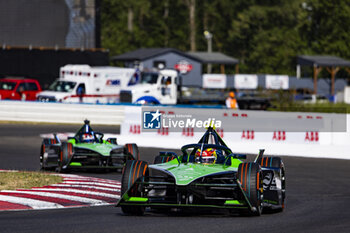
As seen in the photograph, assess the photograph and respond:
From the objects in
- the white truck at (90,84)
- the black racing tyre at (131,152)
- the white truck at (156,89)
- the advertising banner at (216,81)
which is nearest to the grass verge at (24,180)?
the black racing tyre at (131,152)

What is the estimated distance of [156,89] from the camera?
4353cm

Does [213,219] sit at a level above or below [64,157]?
below

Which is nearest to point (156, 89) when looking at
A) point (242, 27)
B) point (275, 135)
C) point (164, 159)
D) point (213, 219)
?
point (275, 135)

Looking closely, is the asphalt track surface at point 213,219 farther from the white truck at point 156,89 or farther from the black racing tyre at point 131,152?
the white truck at point 156,89

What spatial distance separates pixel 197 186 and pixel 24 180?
5.08m

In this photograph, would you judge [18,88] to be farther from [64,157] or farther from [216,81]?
[64,157]

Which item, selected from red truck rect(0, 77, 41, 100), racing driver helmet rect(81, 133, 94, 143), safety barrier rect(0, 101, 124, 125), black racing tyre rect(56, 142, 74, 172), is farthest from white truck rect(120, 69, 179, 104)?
black racing tyre rect(56, 142, 74, 172)

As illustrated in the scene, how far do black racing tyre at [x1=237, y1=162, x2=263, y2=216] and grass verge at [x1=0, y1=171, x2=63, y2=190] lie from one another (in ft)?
14.8

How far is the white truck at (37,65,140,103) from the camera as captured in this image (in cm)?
4284

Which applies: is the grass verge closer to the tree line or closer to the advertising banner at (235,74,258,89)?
the advertising banner at (235,74,258,89)

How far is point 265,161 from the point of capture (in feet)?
43.2

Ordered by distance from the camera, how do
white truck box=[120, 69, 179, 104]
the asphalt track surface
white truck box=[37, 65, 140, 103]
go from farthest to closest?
white truck box=[37, 65, 140, 103], white truck box=[120, 69, 179, 104], the asphalt track surface

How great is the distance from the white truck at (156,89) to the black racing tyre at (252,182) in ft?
100

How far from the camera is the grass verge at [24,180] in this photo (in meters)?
14.7
